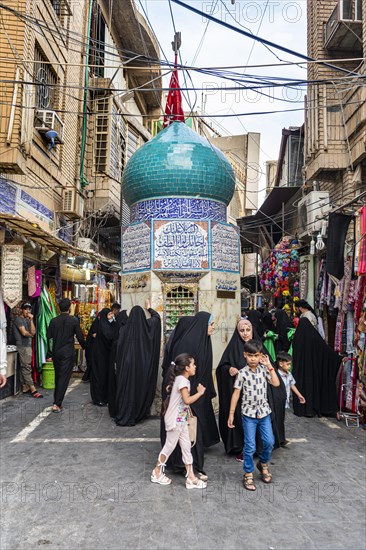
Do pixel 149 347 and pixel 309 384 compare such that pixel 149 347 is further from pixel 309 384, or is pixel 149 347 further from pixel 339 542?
pixel 339 542

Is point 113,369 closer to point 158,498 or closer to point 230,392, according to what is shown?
point 230,392

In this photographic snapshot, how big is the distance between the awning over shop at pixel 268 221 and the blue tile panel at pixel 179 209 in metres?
5.81

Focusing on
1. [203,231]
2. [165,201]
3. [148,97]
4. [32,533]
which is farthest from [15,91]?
[148,97]

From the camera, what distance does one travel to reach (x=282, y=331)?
8602mm

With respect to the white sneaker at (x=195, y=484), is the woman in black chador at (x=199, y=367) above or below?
above

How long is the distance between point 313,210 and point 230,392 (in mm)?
6751

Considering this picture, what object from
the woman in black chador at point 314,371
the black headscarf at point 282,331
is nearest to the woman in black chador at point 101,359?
the woman in black chador at point 314,371

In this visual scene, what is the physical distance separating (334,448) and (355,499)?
1422mm

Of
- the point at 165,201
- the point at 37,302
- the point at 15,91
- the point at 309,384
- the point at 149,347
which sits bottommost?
the point at 309,384

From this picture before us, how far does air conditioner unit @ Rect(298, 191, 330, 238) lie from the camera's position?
10.0 metres

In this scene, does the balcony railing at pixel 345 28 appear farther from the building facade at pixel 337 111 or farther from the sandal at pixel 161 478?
the sandal at pixel 161 478

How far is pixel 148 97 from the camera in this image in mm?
20875

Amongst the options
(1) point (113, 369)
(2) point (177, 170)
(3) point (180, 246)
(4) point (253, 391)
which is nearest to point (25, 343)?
(1) point (113, 369)

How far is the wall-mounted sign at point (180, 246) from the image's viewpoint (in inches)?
273
